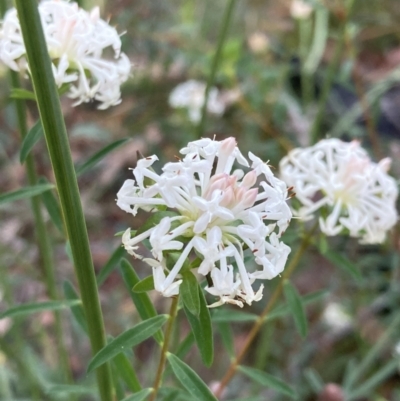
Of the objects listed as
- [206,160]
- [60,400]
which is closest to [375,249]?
[60,400]

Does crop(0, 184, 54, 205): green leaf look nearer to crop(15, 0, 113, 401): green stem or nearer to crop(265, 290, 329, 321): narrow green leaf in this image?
crop(15, 0, 113, 401): green stem

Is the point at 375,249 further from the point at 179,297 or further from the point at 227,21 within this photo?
the point at 179,297

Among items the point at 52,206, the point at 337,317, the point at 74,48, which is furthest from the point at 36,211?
the point at 337,317

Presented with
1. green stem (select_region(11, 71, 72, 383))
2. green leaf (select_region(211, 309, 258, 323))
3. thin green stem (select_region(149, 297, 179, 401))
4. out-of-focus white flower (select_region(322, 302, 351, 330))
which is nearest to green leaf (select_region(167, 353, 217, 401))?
thin green stem (select_region(149, 297, 179, 401))

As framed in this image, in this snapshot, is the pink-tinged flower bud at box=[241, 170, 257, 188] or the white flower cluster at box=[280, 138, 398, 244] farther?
the white flower cluster at box=[280, 138, 398, 244]

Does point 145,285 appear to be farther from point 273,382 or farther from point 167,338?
point 273,382

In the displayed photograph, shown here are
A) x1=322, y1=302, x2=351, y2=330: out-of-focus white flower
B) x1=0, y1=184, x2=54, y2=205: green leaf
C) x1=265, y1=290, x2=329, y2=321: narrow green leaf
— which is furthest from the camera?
x1=322, y1=302, x2=351, y2=330: out-of-focus white flower

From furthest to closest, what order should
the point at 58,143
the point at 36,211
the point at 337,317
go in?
1. the point at 337,317
2. the point at 36,211
3. the point at 58,143
